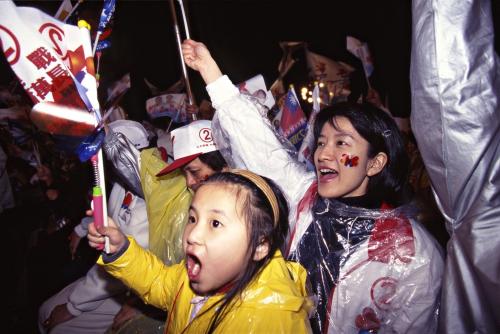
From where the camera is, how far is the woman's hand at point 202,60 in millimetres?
1801

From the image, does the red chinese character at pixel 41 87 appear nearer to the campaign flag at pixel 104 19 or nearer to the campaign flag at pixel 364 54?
the campaign flag at pixel 104 19

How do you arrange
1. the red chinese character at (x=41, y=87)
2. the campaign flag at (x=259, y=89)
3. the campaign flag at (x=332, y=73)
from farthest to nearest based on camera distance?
the campaign flag at (x=332, y=73)
the campaign flag at (x=259, y=89)
the red chinese character at (x=41, y=87)

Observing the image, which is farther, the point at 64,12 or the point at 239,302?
the point at 64,12

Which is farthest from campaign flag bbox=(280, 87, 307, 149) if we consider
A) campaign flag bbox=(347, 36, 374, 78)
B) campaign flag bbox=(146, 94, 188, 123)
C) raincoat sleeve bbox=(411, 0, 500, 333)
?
campaign flag bbox=(347, 36, 374, 78)

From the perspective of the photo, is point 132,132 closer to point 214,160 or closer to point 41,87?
point 214,160

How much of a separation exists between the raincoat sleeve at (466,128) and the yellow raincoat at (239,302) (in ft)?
1.91

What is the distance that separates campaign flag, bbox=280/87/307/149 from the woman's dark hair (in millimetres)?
684

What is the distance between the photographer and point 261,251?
1310mm

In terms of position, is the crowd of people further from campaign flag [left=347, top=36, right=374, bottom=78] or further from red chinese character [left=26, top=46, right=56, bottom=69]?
campaign flag [left=347, top=36, right=374, bottom=78]

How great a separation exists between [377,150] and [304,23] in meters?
6.13

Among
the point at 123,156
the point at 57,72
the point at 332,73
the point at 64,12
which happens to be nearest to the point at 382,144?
the point at 57,72

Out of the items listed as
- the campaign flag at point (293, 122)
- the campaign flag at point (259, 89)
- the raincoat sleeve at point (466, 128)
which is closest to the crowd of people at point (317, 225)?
the raincoat sleeve at point (466, 128)

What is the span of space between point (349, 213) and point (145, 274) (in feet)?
3.31

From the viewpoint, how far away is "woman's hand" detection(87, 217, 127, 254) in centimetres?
123
